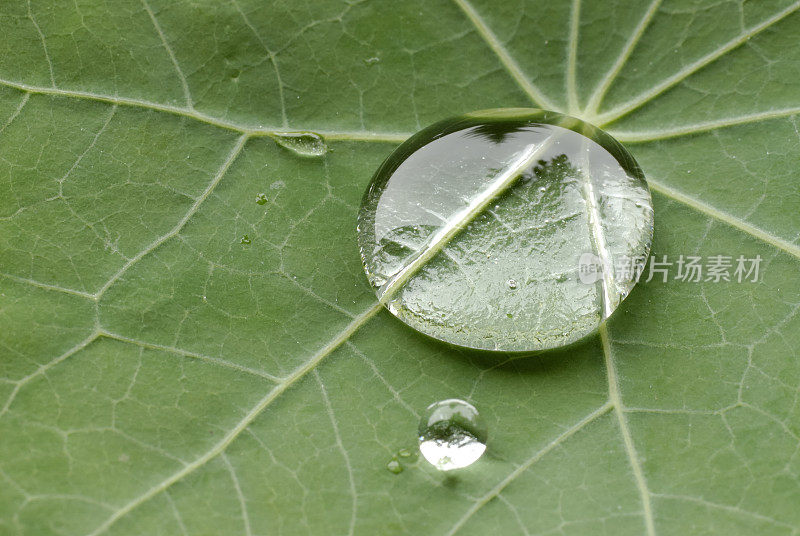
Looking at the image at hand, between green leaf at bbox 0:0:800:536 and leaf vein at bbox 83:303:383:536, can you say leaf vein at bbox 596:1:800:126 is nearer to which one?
green leaf at bbox 0:0:800:536

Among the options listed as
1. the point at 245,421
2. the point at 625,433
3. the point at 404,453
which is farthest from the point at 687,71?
the point at 245,421

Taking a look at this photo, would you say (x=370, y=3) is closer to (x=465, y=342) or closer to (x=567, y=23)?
(x=567, y=23)

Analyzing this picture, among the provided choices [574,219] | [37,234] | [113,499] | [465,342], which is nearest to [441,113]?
[574,219]

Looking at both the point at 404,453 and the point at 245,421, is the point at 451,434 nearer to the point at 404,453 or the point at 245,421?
the point at 404,453

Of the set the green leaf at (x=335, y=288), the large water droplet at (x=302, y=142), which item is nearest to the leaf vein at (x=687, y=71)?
the green leaf at (x=335, y=288)

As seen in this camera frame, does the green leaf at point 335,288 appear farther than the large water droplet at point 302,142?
No

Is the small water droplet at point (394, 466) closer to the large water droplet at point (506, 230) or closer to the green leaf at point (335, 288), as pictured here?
the green leaf at point (335, 288)

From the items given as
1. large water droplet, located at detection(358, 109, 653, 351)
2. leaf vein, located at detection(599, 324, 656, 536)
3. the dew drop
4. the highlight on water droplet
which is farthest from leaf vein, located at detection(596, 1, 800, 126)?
the dew drop
